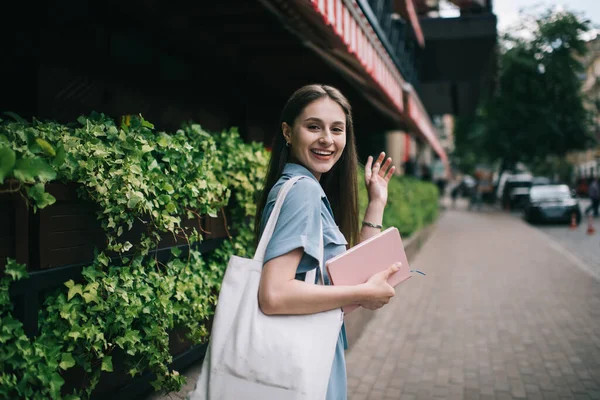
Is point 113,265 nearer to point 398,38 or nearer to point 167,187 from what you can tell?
point 167,187

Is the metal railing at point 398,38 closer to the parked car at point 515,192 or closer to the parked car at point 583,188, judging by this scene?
the parked car at point 515,192

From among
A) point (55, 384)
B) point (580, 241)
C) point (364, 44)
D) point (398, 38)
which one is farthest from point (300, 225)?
point (580, 241)

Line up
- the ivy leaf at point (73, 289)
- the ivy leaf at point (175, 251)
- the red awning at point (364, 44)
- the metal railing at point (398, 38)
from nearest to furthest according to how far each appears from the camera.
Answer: the ivy leaf at point (73, 289) → the ivy leaf at point (175, 251) → the red awning at point (364, 44) → the metal railing at point (398, 38)

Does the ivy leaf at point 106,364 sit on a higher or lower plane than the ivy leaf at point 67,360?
lower

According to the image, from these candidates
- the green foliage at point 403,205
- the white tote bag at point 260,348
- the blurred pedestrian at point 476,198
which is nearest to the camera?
the white tote bag at point 260,348

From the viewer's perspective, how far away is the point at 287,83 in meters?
8.16

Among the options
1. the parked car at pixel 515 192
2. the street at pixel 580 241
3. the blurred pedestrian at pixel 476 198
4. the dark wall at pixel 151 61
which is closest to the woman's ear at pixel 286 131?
the dark wall at pixel 151 61

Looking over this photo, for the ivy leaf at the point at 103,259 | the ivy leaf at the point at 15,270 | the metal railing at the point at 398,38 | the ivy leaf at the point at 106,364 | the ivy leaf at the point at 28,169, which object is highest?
the metal railing at the point at 398,38

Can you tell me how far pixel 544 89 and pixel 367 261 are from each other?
27900 millimetres

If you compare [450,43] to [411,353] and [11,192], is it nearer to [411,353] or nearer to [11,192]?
[411,353]

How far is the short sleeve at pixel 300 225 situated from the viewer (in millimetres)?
1587

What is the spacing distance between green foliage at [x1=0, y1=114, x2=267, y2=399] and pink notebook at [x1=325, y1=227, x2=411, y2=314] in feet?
3.13

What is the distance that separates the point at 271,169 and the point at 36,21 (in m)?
3.12

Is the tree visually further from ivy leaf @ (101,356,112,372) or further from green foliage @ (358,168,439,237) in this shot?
ivy leaf @ (101,356,112,372)
